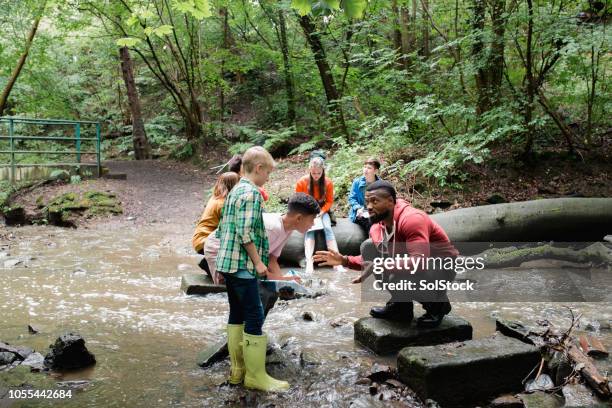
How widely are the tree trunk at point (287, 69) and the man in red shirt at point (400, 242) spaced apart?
46.2 ft

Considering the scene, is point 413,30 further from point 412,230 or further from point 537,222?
point 412,230

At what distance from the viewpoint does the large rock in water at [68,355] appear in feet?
12.6

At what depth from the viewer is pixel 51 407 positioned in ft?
10.7

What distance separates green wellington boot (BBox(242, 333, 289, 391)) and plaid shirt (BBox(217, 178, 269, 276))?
53 cm

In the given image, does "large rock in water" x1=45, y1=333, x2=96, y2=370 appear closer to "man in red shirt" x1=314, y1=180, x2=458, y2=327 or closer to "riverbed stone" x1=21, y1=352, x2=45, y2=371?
"riverbed stone" x1=21, y1=352, x2=45, y2=371

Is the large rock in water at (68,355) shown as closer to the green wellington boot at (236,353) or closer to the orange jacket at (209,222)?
the green wellington boot at (236,353)

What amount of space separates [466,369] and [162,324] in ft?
10.1

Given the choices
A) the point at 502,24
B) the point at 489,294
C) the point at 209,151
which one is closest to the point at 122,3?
the point at 209,151

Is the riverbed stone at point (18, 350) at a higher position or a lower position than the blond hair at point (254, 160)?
lower

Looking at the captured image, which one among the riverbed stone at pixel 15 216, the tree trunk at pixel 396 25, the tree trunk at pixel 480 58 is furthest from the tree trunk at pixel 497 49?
the riverbed stone at pixel 15 216

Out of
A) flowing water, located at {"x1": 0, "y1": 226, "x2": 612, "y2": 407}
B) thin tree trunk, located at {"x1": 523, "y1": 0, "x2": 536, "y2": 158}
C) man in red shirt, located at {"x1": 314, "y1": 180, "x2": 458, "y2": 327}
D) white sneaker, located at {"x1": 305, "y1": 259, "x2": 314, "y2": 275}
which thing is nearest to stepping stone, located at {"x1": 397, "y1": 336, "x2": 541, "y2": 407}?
flowing water, located at {"x1": 0, "y1": 226, "x2": 612, "y2": 407}

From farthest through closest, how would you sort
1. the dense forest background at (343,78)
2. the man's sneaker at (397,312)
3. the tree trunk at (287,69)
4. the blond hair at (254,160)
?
the tree trunk at (287,69) < the dense forest background at (343,78) < the man's sneaker at (397,312) < the blond hair at (254,160)

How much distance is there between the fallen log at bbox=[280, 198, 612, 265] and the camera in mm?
7836

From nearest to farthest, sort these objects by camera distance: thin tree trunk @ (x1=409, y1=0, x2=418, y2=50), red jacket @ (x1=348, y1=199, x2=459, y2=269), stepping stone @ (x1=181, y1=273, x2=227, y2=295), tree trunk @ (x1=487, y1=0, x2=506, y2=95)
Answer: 1. red jacket @ (x1=348, y1=199, x2=459, y2=269)
2. stepping stone @ (x1=181, y1=273, x2=227, y2=295)
3. tree trunk @ (x1=487, y1=0, x2=506, y2=95)
4. thin tree trunk @ (x1=409, y1=0, x2=418, y2=50)
